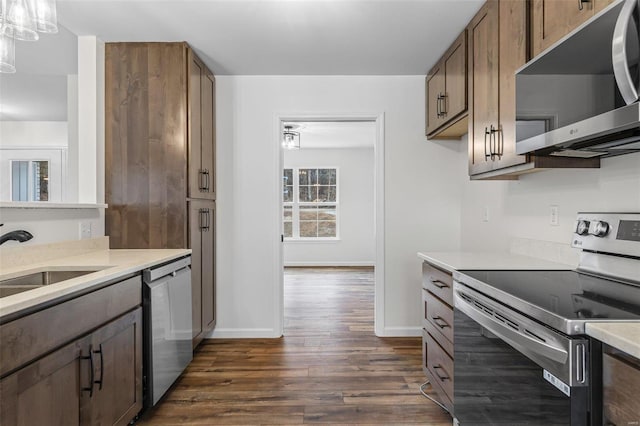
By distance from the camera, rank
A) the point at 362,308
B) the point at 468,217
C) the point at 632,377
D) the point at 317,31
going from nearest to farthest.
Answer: the point at 632,377 → the point at 317,31 → the point at 468,217 → the point at 362,308

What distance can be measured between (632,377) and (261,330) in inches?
114

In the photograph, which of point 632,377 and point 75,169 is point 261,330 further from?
point 632,377

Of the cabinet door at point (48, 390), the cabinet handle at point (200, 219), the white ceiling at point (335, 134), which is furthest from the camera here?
the white ceiling at point (335, 134)

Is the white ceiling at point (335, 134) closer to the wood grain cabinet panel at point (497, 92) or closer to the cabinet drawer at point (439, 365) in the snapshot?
the wood grain cabinet panel at point (497, 92)

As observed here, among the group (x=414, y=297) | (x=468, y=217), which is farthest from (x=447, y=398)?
(x=468, y=217)

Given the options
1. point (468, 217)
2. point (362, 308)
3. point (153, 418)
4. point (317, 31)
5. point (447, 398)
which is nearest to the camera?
point (447, 398)

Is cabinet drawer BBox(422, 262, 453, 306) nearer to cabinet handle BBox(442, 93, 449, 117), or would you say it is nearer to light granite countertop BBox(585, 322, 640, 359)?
light granite countertop BBox(585, 322, 640, 359)

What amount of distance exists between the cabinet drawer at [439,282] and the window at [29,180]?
238 cm

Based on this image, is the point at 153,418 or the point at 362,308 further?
the point at 362,308

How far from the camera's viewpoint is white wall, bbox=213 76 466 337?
132 inches

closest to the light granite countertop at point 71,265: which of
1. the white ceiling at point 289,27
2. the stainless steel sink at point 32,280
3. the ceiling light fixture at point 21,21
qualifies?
the stainless steel sink at point 32,280

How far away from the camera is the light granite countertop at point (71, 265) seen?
1.23m

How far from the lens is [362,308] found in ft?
14.2

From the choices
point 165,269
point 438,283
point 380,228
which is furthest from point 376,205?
Answer: point 165,269
